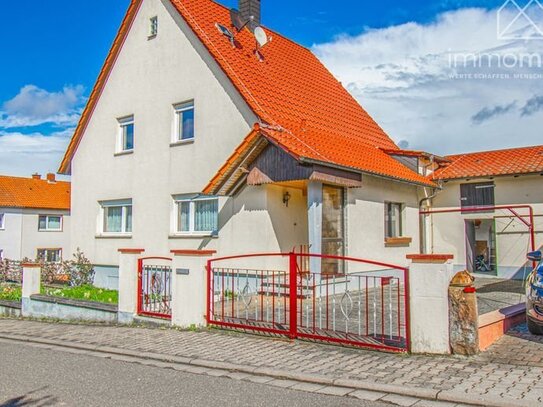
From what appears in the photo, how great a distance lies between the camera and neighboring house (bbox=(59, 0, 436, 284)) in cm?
1288

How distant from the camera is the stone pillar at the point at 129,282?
10500 mm

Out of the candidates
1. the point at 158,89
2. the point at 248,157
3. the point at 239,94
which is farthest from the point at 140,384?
the point at 158,89

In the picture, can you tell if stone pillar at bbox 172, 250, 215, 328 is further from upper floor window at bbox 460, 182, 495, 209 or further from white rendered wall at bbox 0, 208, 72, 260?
white rendered wall at bbox 0, 208, 72, 260

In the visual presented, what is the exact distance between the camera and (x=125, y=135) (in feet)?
57.7

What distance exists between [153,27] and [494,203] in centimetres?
1280

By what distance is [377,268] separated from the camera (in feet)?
48.5

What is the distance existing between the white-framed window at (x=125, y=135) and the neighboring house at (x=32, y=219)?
76.7 ft

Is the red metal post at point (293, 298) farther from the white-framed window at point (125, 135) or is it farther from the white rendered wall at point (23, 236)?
the white rendered wall at point (23, 236)

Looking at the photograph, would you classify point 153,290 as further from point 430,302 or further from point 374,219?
point 374,219

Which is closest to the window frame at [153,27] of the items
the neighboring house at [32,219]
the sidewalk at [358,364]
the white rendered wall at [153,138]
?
the white rendered wall at [153,138]

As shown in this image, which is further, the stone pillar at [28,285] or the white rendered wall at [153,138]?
the white rendered wall at [153,138]

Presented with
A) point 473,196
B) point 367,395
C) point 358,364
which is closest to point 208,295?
point 358,364

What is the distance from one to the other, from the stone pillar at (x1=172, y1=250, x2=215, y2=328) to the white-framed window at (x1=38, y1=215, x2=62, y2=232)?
116 feet

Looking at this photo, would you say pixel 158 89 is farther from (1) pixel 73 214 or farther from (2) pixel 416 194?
(2) pixel 416 194
